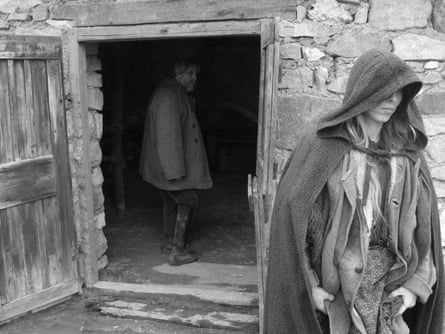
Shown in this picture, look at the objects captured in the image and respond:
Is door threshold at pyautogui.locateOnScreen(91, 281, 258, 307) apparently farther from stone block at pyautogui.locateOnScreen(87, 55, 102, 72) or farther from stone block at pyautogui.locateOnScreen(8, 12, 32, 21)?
stone block at pyautogui.locateOnScreen(8, 12, 32, 21)

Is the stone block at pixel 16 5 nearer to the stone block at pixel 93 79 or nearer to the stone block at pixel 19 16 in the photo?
the stone block at pixel 19 16

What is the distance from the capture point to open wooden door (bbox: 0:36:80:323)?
3871 millimetres

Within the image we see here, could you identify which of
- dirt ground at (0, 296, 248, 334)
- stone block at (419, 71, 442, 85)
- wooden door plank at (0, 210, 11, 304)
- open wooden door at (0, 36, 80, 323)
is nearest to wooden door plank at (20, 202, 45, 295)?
open wooden door at (0, 36, 80, 323)

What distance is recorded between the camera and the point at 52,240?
4258mm

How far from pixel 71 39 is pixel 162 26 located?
0.74 m

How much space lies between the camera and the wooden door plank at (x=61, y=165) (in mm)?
4090

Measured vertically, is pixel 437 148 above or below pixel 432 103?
below

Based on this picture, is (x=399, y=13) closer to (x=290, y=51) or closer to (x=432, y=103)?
(x=432, y=103)

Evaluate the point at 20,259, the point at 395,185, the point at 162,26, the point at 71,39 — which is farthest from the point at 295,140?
the point at 20,259

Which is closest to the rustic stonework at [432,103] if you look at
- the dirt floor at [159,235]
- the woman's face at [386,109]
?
the woman's face at [386,109]

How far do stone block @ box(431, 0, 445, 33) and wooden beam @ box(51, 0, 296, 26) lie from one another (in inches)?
35.4

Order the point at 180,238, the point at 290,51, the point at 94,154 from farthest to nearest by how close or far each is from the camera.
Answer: the point at 180,238, the point at 94,154, the point at 290,51

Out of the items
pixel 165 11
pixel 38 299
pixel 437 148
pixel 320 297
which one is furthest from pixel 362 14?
pixel 38 299

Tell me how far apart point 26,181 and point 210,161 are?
16.8 feet
